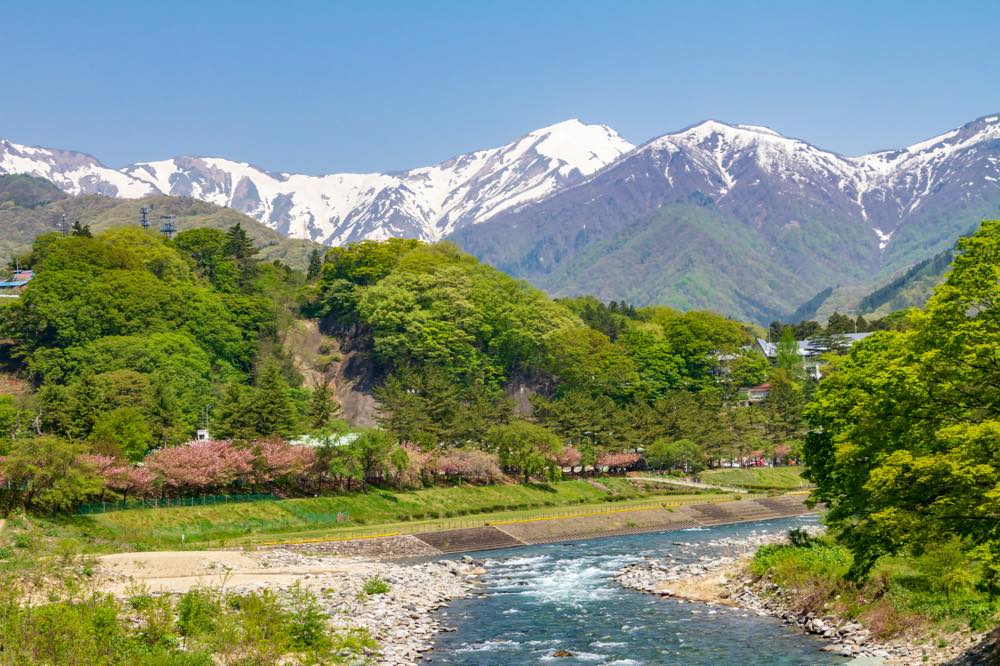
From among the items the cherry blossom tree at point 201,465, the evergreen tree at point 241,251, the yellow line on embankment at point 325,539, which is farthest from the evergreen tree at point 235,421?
the evergreen tree at point 241,251

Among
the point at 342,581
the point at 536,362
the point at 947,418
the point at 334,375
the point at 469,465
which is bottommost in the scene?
the point at 342,581

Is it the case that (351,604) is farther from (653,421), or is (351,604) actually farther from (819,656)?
(653,421)

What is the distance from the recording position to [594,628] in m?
53.2

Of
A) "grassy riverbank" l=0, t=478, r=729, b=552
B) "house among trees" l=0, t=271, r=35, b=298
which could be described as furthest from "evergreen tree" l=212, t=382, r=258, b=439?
"house among trees" l=0, t=271, r=35, b=298

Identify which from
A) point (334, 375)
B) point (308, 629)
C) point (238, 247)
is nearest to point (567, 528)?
point (308, 629)

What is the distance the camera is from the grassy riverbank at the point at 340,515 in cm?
7588

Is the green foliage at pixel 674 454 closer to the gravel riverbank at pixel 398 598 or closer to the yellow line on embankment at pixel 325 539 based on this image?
the yellow line on embankment at pixel 325 539

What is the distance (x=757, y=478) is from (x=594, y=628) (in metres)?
97.2

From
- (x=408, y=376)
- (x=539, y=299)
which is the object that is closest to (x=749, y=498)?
(x=408, y=376)

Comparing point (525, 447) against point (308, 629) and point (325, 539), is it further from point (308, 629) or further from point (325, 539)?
point (308, 629)

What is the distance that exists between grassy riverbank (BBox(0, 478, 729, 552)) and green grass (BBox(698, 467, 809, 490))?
10944 millimetres

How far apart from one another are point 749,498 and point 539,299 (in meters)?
74.6

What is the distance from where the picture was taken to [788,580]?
56.9 metres

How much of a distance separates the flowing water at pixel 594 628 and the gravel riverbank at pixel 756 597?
101 cm
